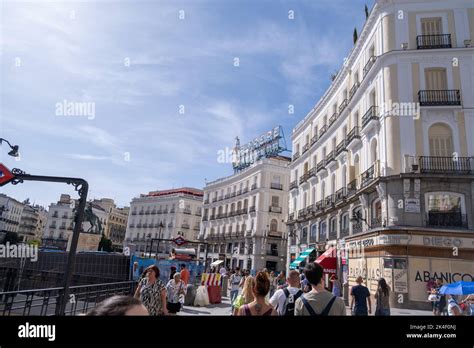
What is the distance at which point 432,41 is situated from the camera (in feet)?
58.5

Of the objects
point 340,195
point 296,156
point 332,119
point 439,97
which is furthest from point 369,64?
point 296,156

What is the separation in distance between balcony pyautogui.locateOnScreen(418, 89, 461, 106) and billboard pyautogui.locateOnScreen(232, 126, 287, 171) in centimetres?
2654

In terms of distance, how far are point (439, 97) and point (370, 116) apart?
344 centimetres

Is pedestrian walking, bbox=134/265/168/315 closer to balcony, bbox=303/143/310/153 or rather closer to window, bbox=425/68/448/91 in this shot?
window, bbox=425/68/448/91

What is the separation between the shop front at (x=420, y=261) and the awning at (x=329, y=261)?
17.2ft

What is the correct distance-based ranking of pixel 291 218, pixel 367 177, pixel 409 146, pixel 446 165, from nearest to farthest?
pixel 446 165
pixel 409 146
pixel 367 177
pixel 291 218

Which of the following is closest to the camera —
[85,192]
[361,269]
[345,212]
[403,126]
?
[85,192]

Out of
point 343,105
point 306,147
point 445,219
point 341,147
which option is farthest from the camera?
point 306,147

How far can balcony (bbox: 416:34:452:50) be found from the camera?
17531 mm

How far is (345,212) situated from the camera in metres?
21.9

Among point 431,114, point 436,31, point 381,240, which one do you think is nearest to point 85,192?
point 381,240

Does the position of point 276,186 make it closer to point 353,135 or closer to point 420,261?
point 353,135
